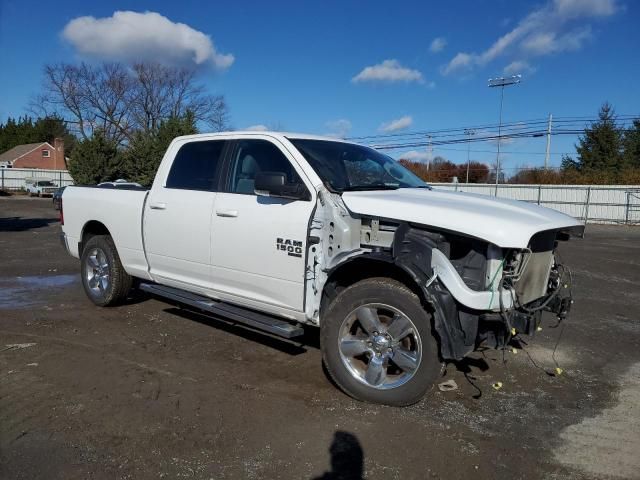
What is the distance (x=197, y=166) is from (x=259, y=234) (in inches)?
52.2

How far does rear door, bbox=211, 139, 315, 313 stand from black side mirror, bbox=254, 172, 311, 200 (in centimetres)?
5

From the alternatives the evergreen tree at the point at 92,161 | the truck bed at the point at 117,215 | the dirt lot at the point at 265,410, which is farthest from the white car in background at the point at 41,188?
the dirt lot at the point at 265,410

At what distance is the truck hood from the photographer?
3.41m

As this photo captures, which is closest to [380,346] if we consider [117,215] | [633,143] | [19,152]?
[117,215]

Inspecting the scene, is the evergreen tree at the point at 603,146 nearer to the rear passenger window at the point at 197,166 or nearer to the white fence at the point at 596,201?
the white fence at the point at 596,201

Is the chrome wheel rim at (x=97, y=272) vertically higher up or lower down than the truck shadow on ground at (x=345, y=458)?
higher up

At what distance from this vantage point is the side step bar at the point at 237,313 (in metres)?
4.38

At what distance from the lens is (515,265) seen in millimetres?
3684

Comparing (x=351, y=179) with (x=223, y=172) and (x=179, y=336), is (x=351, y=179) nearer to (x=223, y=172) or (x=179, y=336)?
(x=223, y=172)

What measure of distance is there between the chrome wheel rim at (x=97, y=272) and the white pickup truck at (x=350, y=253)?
3.25 feet

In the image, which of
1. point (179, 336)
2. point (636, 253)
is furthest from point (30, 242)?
point (636, 253)

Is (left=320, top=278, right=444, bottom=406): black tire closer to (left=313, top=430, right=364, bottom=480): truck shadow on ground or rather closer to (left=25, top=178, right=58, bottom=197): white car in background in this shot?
(left=313, top=430, right=364, bottom=480): truck shadow on ground

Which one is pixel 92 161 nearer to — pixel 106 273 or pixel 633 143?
pixel 106 273

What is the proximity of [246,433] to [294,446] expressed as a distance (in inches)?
14.2
